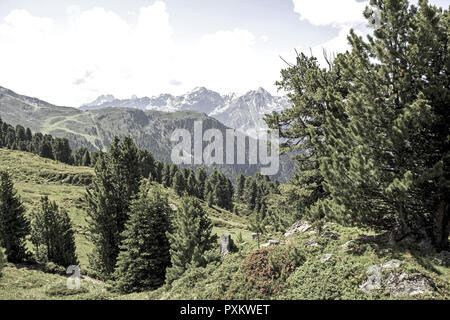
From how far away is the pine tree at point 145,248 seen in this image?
26.8m

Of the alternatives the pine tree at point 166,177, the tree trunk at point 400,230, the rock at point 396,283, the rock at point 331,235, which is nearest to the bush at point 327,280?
the rock at point 396,283

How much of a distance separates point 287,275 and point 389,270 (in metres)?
5.27

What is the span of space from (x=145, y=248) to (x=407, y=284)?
23.6 m

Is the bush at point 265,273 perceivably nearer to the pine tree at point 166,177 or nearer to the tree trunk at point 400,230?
the tree trunk at point 400,230

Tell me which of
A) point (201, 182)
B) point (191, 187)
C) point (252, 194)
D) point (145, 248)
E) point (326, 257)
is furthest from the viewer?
point (201, 182)

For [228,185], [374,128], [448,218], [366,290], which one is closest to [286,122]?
[374,128]

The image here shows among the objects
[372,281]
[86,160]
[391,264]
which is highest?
[86,160]

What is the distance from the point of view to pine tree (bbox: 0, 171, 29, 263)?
34.2 metres

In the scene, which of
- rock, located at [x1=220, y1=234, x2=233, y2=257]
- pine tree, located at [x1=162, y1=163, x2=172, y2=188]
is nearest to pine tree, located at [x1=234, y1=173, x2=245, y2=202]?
pine tree, located at [x1=162, y1=163, x2=172, y2=188]

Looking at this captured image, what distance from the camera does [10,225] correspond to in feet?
114

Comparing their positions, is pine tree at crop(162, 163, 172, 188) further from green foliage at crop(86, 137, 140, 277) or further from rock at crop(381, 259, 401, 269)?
rock at crop(381, 259, 401, 269)

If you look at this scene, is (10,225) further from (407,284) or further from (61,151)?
(61,151)

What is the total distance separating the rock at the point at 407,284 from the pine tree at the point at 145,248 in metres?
21.3

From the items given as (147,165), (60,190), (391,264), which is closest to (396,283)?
(391,264)
